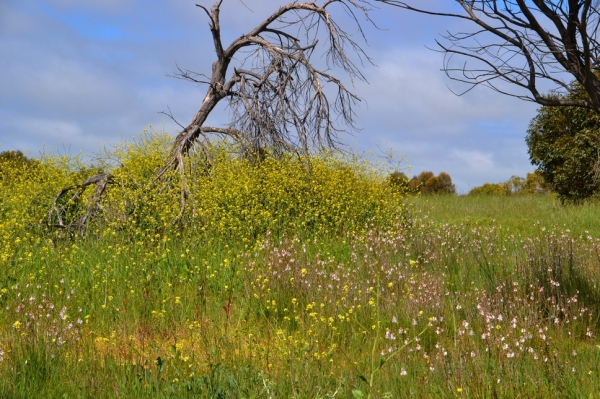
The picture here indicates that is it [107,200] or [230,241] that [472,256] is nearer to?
[230,241]

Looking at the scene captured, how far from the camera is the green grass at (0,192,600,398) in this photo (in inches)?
139

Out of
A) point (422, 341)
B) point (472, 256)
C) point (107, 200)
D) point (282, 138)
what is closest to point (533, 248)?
point (472, 256)

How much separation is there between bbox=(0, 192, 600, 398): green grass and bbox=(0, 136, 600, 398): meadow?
3 centimetres

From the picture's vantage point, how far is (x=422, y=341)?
4.75 meters

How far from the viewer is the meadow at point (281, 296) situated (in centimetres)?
362

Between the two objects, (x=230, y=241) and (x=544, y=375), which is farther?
(x=230, y=241)

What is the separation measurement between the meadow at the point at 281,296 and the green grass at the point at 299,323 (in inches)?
1.0

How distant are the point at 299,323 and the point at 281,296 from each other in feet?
2.38

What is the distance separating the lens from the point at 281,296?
5711 mm

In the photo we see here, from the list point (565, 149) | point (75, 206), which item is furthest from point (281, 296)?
point (565, 149)

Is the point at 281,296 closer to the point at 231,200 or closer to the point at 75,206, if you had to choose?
the point at 231,200

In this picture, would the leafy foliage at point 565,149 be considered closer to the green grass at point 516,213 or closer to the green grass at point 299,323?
the green grass at point 516,213

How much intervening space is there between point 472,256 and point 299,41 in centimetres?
581

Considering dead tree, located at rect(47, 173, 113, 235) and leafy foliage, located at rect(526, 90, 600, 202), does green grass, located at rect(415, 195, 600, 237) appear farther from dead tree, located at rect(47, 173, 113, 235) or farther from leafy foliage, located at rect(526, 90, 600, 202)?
dead tree, located at rect(47, 173, 113, 235)
